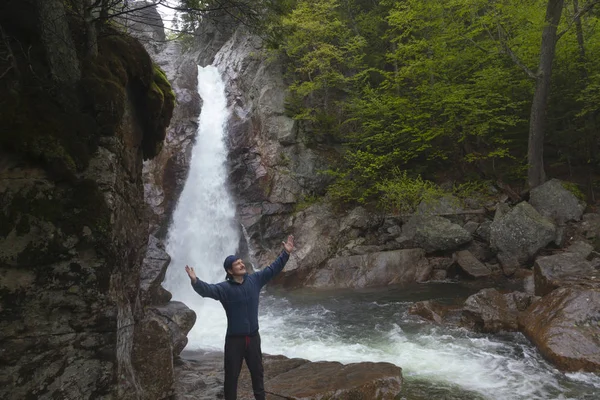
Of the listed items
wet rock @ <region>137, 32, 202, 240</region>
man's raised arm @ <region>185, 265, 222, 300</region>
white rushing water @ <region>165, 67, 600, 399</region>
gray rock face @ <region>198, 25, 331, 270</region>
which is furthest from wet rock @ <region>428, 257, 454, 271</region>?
man's raised arm @ <region>185, 265, 222, 300</region>

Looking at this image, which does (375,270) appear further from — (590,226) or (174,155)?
(174,155)

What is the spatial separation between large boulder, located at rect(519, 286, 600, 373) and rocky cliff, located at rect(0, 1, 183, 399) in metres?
6.67

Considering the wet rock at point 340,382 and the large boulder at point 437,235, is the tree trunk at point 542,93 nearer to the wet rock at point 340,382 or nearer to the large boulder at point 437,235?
the large boulder at point 437,235

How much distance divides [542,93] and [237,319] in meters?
14.3

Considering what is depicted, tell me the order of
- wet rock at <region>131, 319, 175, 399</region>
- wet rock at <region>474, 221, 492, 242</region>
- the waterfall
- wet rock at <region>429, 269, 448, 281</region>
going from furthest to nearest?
the waterfall < wet rock at <region>474, 221, 492, 242</region> < wet rock at <region>429, 269, 448, 281</region> < wet rock at <region>131, 319, 175, 399</region>

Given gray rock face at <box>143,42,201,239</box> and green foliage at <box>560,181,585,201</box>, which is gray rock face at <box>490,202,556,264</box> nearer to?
green foliage at <box>560,181,585,201</box>

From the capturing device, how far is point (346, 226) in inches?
642

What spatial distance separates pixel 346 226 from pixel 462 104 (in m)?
6.65

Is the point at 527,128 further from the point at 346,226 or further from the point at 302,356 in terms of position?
the point at 302,356

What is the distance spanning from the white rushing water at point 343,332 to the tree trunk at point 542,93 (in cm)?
778

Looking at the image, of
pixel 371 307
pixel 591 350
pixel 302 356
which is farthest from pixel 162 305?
pixel 591 350

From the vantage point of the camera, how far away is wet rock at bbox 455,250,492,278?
12.8 metres

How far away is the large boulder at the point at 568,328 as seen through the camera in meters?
6.33

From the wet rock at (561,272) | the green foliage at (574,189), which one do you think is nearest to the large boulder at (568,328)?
the wet rock at (561,272)
